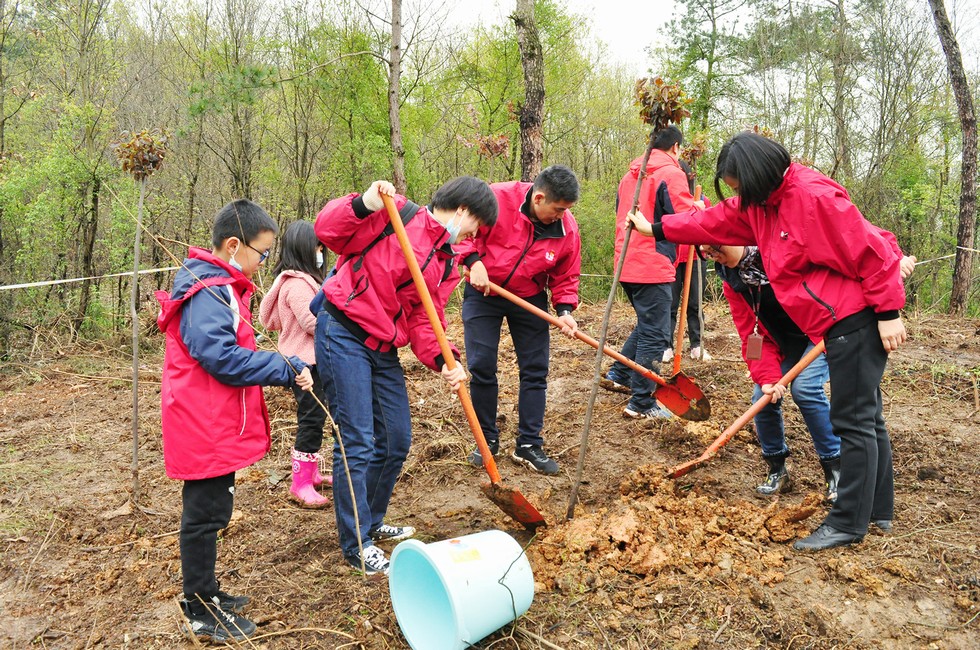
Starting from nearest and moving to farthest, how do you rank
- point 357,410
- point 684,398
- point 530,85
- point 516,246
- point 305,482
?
point 357,410 → point 305,482 → point 516,246 → point 684,398 → point 530,85

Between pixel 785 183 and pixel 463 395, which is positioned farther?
pixel 463 395

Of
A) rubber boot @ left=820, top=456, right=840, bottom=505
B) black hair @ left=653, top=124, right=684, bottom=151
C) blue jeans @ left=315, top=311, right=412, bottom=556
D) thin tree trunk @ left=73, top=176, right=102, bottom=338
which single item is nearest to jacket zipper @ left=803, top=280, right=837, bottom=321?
rubber boot @ left=820, top=456, right=840, bottom=505

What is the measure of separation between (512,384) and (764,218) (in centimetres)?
343

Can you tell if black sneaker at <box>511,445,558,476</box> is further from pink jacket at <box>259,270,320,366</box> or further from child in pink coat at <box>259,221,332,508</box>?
pink jacket at <box>259,270,320,366</box>

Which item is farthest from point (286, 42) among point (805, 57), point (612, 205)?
point (805, 57)

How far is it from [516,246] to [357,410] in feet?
5.24

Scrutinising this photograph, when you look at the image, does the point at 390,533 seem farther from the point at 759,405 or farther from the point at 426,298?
the point at 759,405

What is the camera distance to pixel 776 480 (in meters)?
3.70

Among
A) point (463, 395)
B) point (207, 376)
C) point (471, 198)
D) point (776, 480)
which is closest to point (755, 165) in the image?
point (471, 198)

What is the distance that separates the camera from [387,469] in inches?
119

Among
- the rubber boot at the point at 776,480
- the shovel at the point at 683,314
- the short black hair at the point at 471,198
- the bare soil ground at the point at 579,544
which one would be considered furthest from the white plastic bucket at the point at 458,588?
the shovel at the point at 683,314

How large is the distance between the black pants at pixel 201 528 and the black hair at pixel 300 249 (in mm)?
1587

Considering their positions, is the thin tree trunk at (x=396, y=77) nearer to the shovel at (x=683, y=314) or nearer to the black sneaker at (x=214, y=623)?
the shovel at (x=683, y=314)

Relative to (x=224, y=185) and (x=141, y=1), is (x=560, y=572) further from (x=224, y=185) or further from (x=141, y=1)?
(x=141, y=1)
